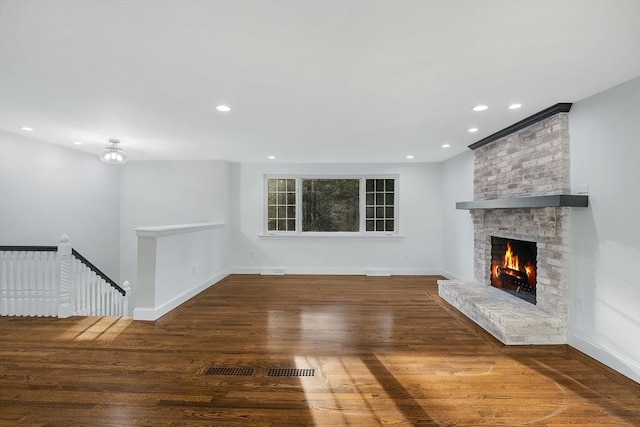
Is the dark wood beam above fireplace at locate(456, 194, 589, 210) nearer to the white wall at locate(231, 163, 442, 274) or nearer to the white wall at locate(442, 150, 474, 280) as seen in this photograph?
the white wall at locate(442, 150, 474, 280)

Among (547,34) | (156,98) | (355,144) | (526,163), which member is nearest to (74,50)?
(156,98)

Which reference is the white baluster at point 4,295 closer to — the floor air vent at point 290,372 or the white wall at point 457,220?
the floor air vent at point 290,372

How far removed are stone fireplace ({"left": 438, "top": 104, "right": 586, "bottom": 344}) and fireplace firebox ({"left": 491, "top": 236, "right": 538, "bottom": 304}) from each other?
9 cm

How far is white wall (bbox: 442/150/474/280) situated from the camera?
16.7 ft

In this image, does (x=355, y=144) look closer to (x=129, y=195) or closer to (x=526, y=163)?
(x=526, y=163)

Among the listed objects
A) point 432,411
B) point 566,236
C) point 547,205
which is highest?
point 547,205

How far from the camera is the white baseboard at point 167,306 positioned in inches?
143

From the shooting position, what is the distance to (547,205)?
2.91 metres

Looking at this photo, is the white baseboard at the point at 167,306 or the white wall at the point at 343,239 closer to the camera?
the white baseboard at the point at 167,306

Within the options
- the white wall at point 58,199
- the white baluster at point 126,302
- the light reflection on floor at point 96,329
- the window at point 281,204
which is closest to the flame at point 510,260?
the window at point 281,204

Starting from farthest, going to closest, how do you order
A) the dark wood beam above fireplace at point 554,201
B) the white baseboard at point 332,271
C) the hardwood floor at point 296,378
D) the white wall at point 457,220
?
1. the white baseboard at point 332,271
2. the white wall at point 457,220
3. the dark wood beam above fireplace at point 554,201
4. the hardwood floor at point 296,378

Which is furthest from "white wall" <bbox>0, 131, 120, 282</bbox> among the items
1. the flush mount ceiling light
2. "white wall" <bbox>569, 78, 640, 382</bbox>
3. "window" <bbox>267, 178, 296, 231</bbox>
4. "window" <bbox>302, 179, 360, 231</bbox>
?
"white wall" <bbox>569, 78, 640, 382</bbox>

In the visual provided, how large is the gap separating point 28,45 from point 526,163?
4.88m

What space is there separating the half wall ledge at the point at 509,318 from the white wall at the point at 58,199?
6.58m
